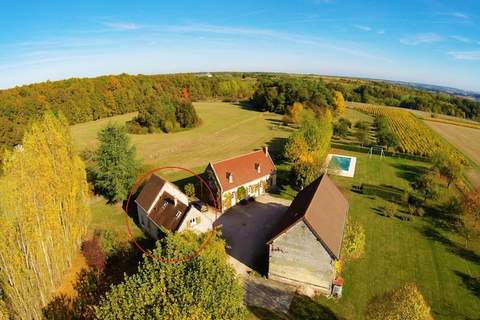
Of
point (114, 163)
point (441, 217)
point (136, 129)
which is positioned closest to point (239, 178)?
point (114, 163)

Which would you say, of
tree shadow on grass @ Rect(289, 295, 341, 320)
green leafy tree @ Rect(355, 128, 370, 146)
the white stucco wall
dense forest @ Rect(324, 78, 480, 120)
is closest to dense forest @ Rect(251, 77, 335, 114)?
green leafy tree @ Rect(355, 128, 370, 146)

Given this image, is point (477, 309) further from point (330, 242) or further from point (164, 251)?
point (164, 251)

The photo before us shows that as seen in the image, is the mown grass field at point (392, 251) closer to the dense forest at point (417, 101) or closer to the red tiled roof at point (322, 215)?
the red tiled roof at point (322, 215)

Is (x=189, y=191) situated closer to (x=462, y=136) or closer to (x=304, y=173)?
(x=304, y=173)

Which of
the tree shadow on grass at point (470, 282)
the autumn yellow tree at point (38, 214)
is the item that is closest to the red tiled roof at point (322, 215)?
the tree shadow on grass at point (470, 282)

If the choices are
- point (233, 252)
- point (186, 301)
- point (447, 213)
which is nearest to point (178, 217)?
point (233, 252)
